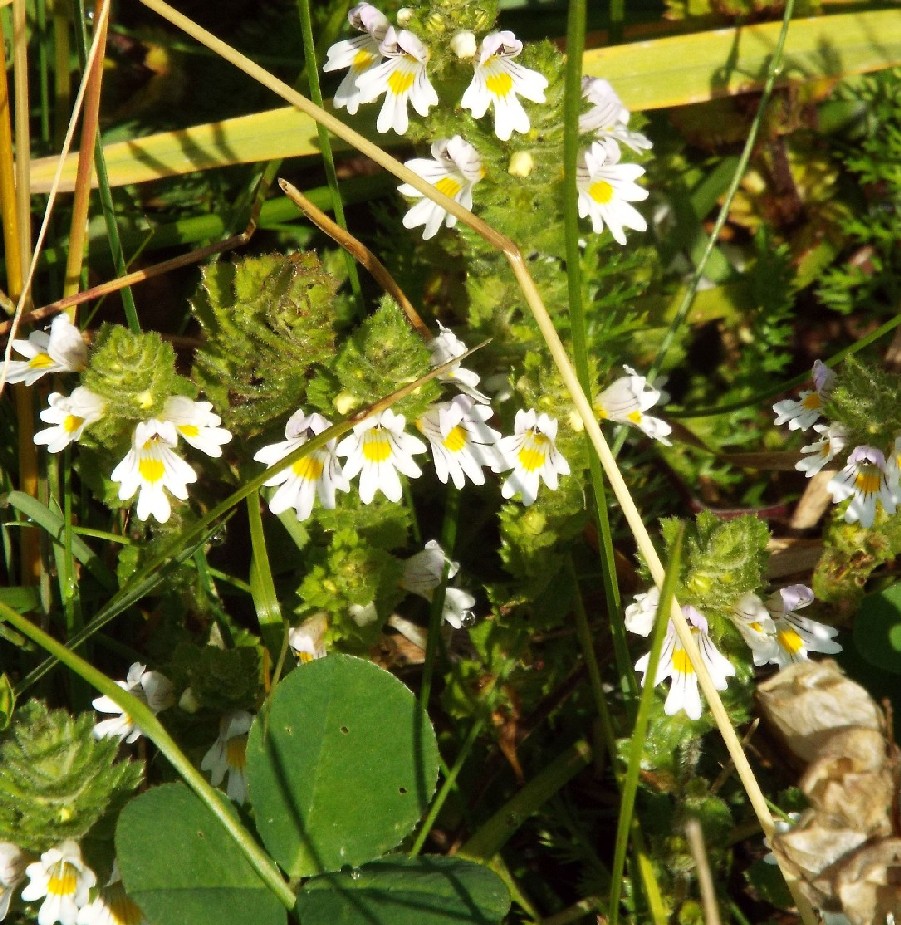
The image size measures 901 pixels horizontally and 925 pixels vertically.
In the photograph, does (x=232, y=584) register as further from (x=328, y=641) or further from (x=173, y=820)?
(x=173, y=820)

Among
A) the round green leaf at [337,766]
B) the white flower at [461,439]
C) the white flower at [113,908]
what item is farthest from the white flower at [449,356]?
the white flower at [113,908]

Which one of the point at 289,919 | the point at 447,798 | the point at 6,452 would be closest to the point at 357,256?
the point at 6,452

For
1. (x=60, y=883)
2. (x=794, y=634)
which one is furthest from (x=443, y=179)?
(x=60, y=883)

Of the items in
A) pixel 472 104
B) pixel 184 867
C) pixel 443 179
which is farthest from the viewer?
pixel 443 179

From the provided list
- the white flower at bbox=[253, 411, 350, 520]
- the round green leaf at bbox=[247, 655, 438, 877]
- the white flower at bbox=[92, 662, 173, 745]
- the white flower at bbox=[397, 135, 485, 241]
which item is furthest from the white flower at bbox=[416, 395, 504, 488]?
the white flower at bbox=[92, 662, 173, 745]

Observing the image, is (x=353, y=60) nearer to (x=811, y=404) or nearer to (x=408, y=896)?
(x=811, y=404)

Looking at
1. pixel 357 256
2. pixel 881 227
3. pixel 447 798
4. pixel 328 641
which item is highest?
pixel 357 256
